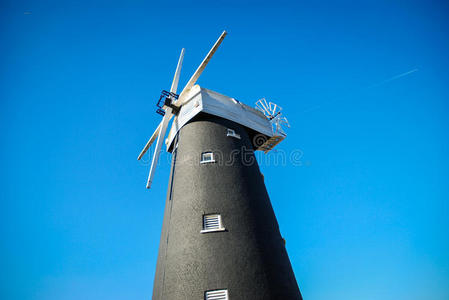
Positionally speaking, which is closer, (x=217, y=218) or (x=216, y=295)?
(x=216, y=295)

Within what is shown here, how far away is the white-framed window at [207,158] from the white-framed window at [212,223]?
10.0ft

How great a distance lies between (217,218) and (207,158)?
3627 millimetres

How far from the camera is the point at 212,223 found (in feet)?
36.5

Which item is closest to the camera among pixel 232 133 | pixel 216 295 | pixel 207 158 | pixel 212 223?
pixel 216 295

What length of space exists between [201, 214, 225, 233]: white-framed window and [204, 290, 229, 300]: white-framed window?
2317 mm

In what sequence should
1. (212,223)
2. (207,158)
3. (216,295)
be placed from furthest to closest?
1. (207,158)
2. (212,223)
3. (216,295)

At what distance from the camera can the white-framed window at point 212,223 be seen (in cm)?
1078

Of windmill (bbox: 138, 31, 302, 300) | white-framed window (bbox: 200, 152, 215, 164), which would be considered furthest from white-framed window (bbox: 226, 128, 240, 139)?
white-framed window (bbox: 200, 152, 215, 164)

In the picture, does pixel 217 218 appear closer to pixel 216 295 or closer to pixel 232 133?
pixel 216 295

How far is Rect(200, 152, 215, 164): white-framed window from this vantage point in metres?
13.3

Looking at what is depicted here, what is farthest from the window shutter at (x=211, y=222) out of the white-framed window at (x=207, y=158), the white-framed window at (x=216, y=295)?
the white-framed window at (x=207, y=158)

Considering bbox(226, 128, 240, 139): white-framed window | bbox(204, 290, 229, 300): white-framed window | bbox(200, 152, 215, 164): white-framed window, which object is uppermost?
bbox(226, 128, 240, 139): white-framed window

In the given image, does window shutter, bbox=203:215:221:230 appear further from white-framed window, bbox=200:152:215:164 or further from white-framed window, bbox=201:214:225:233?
white-framed window, bbox=200:152:215:164

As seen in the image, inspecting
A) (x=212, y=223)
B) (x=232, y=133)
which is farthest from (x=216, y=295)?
(x=232, y=133)
